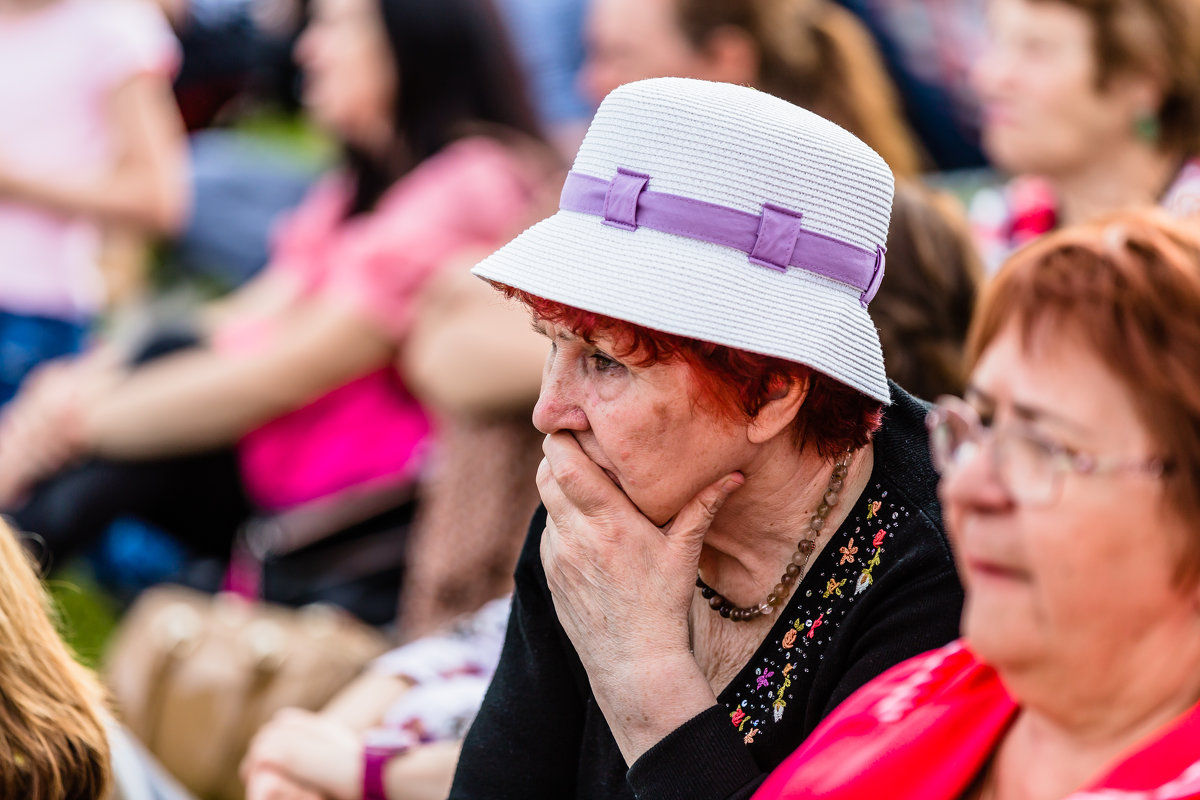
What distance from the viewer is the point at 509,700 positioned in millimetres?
2189

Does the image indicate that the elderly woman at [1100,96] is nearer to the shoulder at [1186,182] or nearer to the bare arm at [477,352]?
the shoulder at [1186,182]

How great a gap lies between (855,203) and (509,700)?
898 millimetres

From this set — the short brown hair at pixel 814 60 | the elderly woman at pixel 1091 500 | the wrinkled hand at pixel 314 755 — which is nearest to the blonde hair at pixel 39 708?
the wrinkled hand at pixel 314 755

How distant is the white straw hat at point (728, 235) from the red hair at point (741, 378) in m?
0.05

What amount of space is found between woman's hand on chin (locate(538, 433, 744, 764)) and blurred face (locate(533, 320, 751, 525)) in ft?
0.08

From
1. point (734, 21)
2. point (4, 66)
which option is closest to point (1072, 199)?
point (734, 21)

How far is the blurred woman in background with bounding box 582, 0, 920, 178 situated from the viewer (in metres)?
3.63

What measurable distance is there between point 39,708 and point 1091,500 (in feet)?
4.69

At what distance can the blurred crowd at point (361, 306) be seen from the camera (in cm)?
288

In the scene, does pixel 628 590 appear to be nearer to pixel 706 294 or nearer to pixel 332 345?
pixel 706 294

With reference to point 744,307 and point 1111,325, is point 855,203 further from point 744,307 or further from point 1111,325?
point 1111,325

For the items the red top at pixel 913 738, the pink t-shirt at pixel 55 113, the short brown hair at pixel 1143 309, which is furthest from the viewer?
the pink t-shirt at pixel 55 113

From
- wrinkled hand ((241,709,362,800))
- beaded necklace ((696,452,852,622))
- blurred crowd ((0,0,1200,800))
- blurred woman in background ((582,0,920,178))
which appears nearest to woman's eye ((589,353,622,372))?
beaded necklace ((696,452,852,622))

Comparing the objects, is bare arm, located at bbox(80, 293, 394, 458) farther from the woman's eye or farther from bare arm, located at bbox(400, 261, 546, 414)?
the woman's eye
